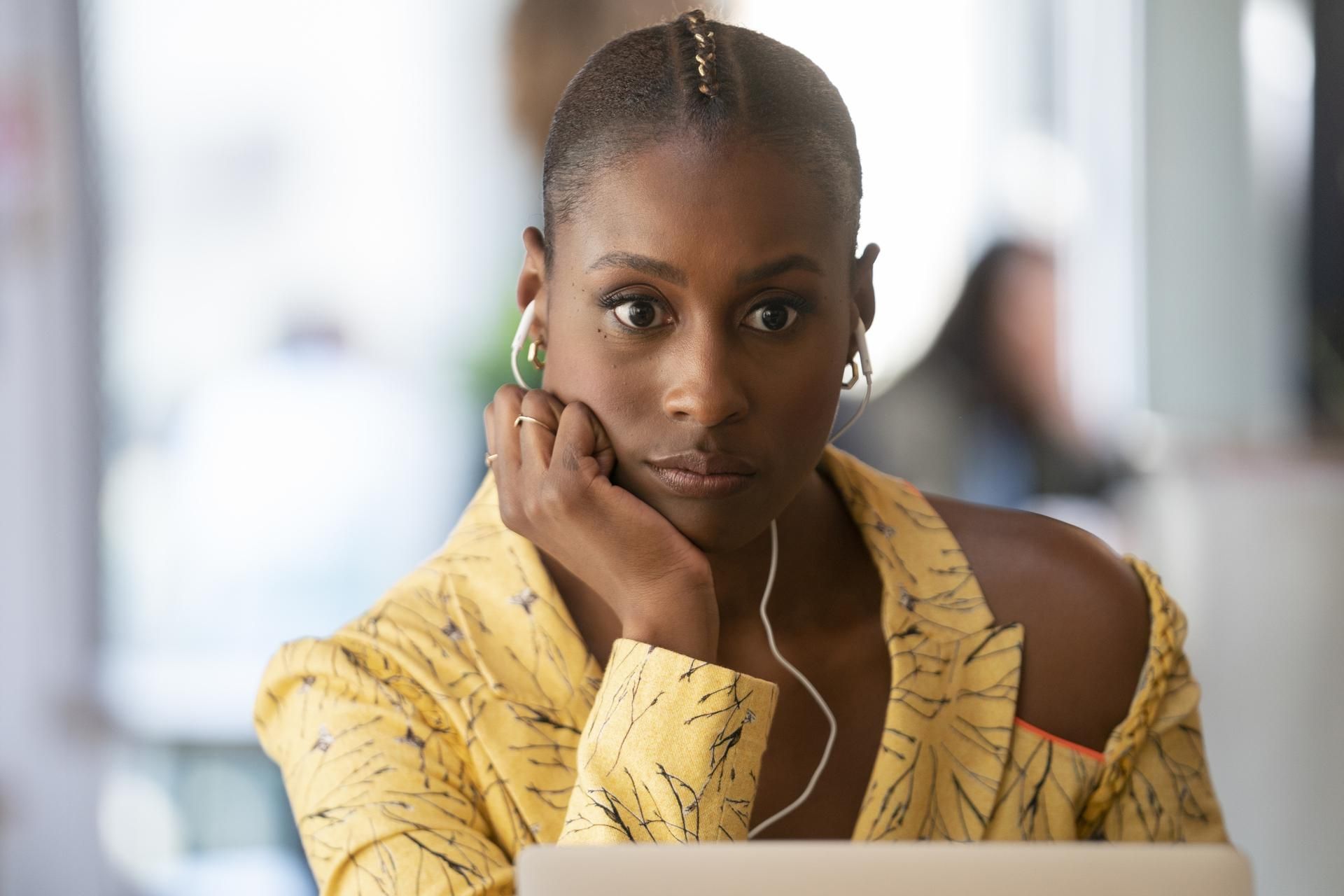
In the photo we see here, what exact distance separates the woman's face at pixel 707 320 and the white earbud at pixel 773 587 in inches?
1.5

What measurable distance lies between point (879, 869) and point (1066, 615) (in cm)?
65

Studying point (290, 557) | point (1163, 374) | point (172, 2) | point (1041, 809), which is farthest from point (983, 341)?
point (1041, 809)

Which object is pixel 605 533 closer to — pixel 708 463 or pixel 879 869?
pixel 708 463

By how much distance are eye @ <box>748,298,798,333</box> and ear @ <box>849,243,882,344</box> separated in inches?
3.5

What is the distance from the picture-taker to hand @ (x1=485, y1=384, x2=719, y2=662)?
963 mm

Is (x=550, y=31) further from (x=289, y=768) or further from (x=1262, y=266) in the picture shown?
(x=1262, y=266)

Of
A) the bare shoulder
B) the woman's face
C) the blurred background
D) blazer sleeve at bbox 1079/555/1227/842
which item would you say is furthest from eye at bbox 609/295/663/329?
the blurred background

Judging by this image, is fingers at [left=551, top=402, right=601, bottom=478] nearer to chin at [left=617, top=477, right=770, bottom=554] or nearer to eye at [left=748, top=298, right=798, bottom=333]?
chin at [left=617, top=477, right=770, bottom=554]

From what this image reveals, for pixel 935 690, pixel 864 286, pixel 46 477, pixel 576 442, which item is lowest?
pixel 46 477

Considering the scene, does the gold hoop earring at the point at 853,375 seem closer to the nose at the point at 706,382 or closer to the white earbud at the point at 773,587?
the white earbud at the point at 773,587

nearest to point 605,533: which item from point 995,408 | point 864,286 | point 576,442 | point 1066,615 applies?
point 576,442

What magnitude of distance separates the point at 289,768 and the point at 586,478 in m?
0.31

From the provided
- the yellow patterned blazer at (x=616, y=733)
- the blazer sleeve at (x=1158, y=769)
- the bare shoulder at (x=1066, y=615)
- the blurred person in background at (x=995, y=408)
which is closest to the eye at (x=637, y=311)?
the yellow patterned blazer at (x=616, y=733)

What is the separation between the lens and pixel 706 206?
922 millimetres
